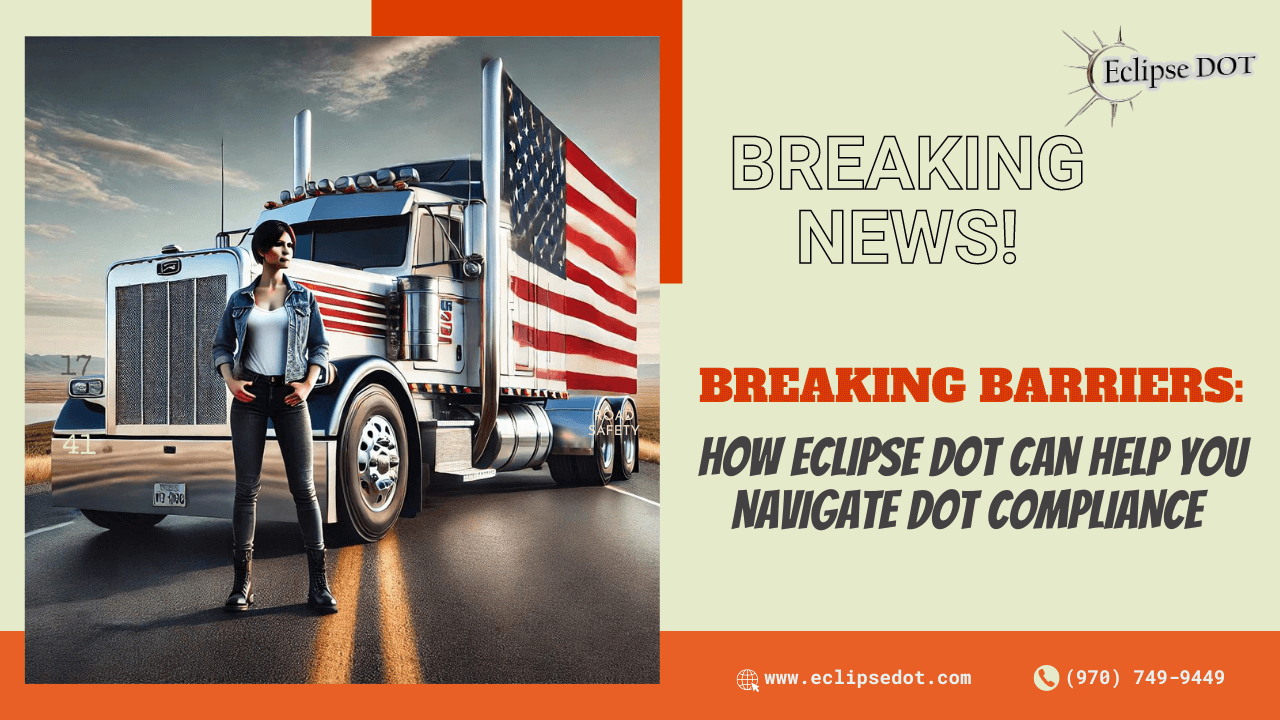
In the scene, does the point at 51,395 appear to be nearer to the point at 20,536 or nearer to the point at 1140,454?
the point at 20,536

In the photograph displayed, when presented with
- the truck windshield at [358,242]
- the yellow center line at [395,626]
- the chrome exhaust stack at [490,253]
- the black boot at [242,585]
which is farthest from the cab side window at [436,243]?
the black boot at [242,585]

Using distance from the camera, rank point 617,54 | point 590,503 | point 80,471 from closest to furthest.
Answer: point 617,54 → point 80,471 → point 590,503

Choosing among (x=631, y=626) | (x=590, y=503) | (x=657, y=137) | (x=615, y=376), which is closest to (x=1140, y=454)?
(x=631, y=626)

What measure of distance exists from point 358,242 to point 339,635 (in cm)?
399

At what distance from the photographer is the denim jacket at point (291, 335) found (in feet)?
14.2

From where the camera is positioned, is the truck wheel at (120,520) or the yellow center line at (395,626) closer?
the yellow center line at (395,626)

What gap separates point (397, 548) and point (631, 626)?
231 cm

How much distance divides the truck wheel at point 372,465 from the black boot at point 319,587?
1065 mm

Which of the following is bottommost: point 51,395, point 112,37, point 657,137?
point 51,395

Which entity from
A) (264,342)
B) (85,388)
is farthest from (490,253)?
(85,388)

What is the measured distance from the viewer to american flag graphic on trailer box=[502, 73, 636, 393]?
7.46m

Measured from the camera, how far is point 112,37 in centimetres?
459

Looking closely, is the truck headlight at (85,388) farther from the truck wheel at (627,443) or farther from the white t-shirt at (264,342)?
the truck wheel at (627,443)

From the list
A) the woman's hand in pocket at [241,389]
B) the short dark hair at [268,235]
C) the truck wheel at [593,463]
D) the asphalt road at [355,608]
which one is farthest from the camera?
the truck wheel at [593,463]
